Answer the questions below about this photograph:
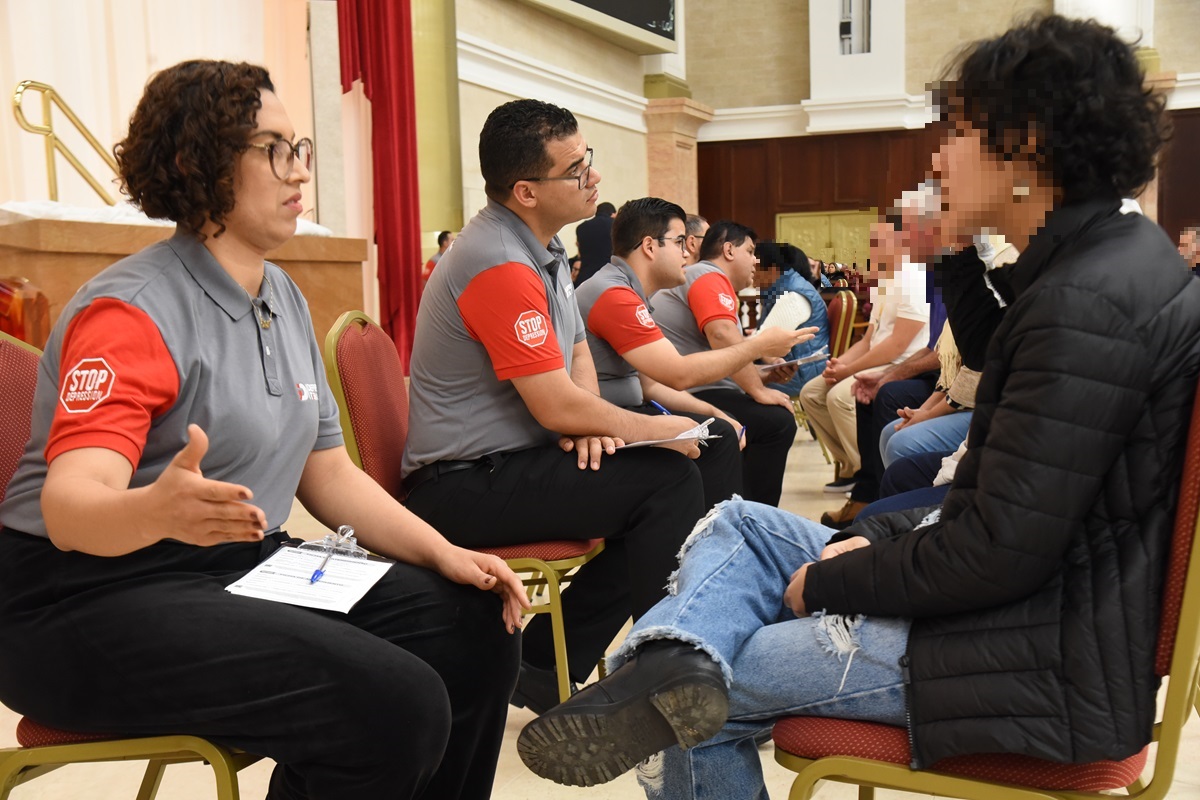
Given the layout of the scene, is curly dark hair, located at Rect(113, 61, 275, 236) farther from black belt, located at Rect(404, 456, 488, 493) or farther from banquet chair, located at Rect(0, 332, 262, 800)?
black belt, located at Rect(404, 456, 488, 493)

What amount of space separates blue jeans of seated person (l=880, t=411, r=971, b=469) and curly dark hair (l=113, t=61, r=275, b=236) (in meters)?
1.89

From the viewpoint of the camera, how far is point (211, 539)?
41.8 inches

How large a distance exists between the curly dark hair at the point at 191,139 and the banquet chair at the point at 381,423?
0.52 m

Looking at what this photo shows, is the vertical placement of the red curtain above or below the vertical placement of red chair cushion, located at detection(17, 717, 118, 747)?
above

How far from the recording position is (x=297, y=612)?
1236mm

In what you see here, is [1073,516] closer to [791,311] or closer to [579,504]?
[579,504]

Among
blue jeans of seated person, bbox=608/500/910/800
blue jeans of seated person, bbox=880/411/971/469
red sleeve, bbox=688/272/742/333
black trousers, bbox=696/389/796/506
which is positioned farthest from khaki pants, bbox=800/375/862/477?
blue jeans of seated person, bbox=608/500/910/800

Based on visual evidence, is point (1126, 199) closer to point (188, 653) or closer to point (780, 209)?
point (188, 653)

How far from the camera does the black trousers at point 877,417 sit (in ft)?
12.3

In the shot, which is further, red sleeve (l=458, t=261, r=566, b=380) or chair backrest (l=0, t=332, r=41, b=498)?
red sleeve (l=458, t=261, r=566, b=380)

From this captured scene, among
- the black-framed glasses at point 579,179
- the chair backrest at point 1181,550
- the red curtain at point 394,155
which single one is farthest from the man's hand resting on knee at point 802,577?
the red curtain at point 394,155

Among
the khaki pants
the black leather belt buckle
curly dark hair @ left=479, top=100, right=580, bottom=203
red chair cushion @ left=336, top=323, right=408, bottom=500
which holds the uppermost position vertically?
curly dark hair @ left=479, top=100, right=580, bottom=203

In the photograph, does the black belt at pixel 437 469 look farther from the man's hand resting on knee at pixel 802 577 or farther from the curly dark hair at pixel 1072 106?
the curly dark hair at pixel 1072 106

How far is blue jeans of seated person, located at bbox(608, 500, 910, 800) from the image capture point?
1175 mm
